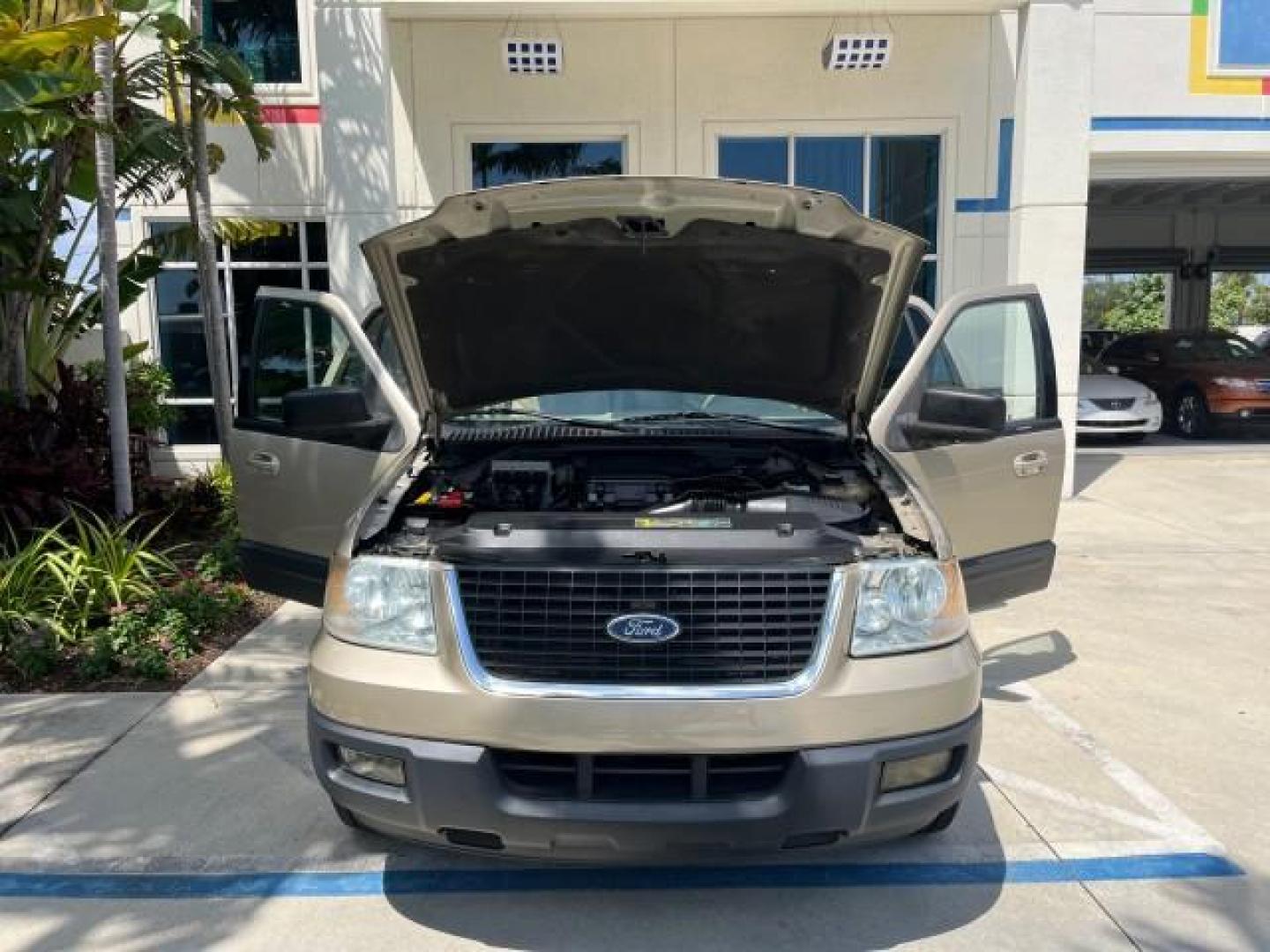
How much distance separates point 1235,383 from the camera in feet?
47.4

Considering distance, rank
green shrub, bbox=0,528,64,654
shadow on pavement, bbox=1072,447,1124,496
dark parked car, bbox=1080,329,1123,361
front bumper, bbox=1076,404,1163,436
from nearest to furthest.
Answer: green shrub, bbox=0,528,64,654
shadow on pavement, bbox=1072,447,1124,496
front bumper, bbox=1076,404,1163,436
dark parked car, bbox=1080,329,1123,361

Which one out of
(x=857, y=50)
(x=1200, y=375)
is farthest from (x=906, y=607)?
(x=1200, y=375)

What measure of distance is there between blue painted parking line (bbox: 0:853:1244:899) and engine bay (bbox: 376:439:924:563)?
1.13m

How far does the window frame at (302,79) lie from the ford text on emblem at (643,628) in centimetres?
937

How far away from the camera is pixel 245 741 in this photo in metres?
4.35

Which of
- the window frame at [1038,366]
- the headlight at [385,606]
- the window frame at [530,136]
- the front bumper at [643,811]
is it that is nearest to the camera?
the front bumper at [643,811]

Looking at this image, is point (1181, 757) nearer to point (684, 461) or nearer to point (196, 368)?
point (684, 461)

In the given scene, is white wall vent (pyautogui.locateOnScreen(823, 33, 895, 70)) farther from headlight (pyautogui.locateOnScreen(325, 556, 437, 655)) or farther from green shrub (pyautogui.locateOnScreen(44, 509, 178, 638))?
headlight (pyautogui.locateOnScreen(325, 556, 437, 655))

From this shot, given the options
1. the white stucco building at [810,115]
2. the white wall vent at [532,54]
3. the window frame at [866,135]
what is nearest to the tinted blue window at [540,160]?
the white stucco building at [810,115]

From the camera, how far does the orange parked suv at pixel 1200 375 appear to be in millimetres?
14414

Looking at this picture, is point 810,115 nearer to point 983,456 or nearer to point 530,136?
point 530,136

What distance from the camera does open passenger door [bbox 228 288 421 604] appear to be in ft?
13.0

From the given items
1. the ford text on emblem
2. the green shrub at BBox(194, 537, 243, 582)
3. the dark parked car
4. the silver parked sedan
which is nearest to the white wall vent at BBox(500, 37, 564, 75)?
the green shrub at BBox(194, 537, 243, 582)

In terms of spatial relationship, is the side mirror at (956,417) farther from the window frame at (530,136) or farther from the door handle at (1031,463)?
the window frame at (530,136)
